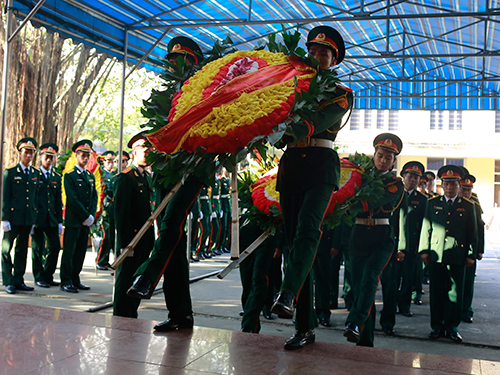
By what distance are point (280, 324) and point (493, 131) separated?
29251 mm

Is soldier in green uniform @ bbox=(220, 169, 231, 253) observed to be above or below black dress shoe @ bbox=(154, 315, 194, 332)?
above

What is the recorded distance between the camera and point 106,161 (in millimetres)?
11492

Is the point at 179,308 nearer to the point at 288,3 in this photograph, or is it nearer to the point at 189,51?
the point at 189,51

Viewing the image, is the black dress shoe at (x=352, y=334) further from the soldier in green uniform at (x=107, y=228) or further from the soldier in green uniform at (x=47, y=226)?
the soldier in green uniform at (x=107, y=228)

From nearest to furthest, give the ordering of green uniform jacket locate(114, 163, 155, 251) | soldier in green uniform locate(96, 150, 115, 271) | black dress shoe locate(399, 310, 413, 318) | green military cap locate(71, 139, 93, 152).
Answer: green uniform jacket locate(114, 163, 155, 251) < black dress shoe locate(399, 310, 413, 318) < green military cap locate(71, 139, 93, 152) < soldier in green uniform locate(96, 150, 115, 271)

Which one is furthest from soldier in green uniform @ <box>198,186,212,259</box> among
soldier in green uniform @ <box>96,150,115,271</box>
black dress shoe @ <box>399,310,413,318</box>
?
black dress shoe @ <box>399,310,413,318</box>

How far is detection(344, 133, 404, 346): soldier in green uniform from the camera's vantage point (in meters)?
4.84

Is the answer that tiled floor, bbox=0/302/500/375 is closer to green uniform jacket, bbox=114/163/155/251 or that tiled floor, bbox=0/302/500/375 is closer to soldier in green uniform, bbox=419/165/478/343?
green uniform jacket, bbox=114/163/155/251

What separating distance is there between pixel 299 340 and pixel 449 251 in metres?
3.49

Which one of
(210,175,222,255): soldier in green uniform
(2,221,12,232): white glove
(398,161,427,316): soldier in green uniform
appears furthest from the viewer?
(210,175,222,255): soldier in green uniform

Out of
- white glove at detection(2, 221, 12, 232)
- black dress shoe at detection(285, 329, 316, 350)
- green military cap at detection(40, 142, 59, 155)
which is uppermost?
green military cap at detection(40, 142, 59, 155)

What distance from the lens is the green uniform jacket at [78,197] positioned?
827cm

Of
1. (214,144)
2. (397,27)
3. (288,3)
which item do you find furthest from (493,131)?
(214,144)

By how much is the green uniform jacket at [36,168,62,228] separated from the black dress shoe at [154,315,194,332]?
205 inches
